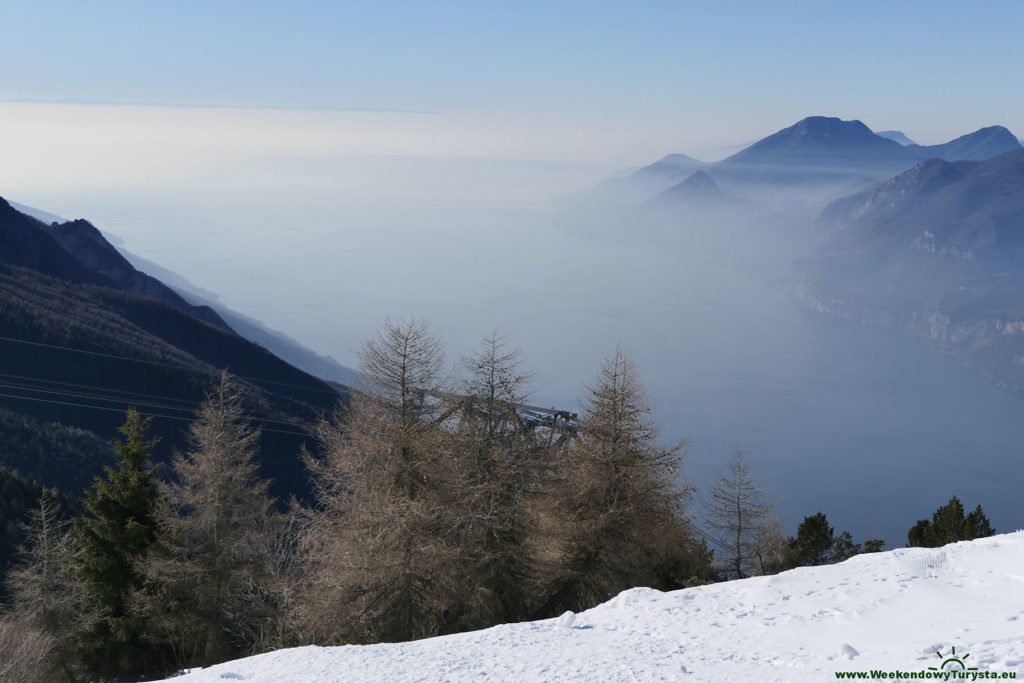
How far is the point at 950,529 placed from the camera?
26484mm

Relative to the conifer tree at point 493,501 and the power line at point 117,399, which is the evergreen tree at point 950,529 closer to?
the conifer tree at point 493,501

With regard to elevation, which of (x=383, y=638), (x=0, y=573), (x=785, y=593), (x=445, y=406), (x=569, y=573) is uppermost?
(x=445, y=406)

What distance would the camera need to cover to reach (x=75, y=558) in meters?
25.2

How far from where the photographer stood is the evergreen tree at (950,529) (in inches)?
1018

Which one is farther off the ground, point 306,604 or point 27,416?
point 306,604

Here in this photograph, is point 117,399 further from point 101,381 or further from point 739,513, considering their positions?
point 739,513

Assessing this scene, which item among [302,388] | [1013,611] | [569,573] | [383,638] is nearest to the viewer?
[1013,611]

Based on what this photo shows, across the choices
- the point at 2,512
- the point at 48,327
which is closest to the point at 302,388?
the point at 48,327

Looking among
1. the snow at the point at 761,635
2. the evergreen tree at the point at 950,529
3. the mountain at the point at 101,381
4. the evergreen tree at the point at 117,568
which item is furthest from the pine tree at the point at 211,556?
the mountain at the point at 101,381

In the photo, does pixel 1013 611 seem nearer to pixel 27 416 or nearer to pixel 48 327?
pixel 27 416

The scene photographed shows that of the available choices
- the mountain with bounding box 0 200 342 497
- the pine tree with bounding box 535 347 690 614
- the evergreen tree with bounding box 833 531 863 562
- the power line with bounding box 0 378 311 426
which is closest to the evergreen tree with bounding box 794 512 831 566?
the evergreen tree with bounding box 833 531 863 562

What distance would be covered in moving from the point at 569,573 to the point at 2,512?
62.3m

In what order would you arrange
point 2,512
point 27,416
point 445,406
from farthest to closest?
point 27,416, point 2,512, point 445,406

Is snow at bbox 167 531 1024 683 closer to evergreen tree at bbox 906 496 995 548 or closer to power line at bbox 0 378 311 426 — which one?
evergreen tree at bbox 906 496 995 548
